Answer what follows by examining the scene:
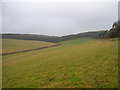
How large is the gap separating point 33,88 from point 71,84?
9.76 feet

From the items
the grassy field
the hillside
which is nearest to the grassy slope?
the hillside

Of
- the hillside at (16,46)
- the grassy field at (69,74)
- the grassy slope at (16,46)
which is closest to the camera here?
the grassy field at (69,74)

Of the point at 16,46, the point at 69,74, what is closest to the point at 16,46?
the point at 16,46

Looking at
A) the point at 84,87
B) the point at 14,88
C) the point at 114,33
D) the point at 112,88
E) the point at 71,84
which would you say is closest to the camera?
the point at 112,88

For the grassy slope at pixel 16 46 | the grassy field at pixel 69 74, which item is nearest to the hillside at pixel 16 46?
the grassy slope at pixel 16 46

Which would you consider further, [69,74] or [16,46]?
[16,46]

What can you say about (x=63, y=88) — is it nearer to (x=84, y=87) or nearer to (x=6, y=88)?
(x=84, y=87)

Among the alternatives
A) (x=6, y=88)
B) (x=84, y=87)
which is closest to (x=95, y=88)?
(x=84, y=87)

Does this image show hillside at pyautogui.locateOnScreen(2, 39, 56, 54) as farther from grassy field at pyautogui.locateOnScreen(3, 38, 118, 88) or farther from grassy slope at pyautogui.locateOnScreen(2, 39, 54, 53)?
grassy field at pyautogui.locateOnScreen(3, 38, 118, 88)

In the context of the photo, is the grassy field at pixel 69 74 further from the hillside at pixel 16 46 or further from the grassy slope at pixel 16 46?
the grassy slope at pixel 16 46

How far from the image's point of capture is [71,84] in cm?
800

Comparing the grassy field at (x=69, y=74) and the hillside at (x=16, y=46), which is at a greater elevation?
the grassy field at (x=69, y=74)

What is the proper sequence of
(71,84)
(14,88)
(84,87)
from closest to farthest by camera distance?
1. (84,87)
2. (71,84)
3. (14,88)

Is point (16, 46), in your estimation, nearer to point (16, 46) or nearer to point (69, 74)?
point (16, 46)
